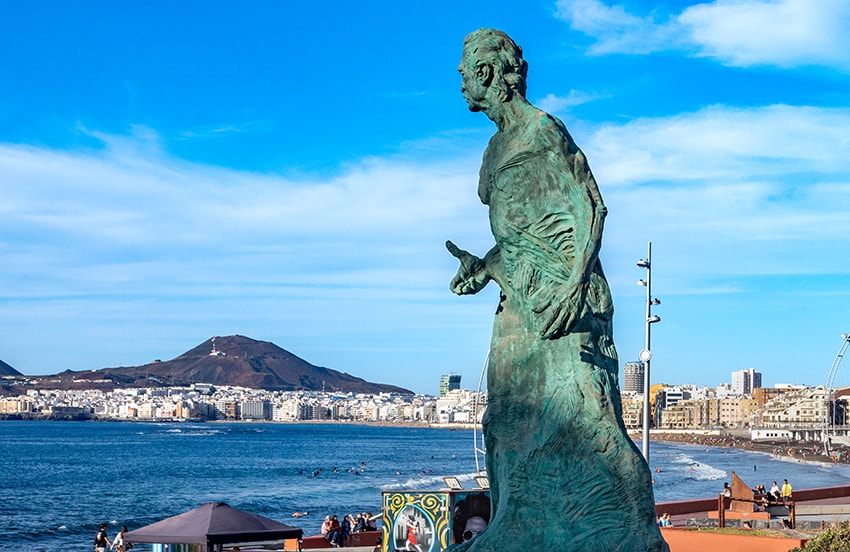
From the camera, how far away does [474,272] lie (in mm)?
5590

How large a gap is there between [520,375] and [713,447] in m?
144

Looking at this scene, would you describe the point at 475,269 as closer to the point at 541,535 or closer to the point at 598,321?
the point at 598,321

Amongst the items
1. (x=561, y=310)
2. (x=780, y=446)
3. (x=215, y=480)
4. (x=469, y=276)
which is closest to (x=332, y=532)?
(x=469, y=276)

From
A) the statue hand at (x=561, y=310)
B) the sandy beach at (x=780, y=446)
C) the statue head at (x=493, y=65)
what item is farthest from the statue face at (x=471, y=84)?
the sandy beach at (x=780, y=446)

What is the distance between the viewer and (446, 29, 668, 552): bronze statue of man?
4.94 m

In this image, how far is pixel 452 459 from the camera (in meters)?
103

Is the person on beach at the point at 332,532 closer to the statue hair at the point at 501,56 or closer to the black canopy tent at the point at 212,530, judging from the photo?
the black canopy tent at the point at 212,530

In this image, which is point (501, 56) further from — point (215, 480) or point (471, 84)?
point (215, 480)

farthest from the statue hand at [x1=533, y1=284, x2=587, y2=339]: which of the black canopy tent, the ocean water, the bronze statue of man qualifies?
the ocean water

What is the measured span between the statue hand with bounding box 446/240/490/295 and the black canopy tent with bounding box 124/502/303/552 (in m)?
9.46

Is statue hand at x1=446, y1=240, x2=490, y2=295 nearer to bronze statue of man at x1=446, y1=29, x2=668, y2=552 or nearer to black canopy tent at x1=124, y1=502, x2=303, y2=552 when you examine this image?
bronze statue of man at x1=446, y1=29, x2=668, y2=552

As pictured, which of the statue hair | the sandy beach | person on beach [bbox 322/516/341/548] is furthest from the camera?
the sandy beach

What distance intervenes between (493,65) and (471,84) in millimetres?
150

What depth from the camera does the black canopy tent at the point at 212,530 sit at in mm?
14203
